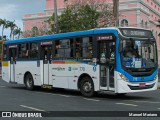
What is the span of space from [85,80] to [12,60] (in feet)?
25.3

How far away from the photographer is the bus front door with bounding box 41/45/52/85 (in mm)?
18781

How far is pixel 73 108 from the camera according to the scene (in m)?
12.4

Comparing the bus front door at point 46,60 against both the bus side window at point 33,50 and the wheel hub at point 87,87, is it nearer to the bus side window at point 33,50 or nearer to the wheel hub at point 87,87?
the bus side window at point 33,50

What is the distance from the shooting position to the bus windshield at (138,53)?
14.8 meters

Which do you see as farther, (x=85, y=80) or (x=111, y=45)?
(x=85, y=80)

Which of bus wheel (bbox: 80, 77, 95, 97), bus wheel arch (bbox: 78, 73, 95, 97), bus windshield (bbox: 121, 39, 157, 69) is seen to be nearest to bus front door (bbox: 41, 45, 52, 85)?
bus wheel arch (bbox: 78, 73, 95, 97)

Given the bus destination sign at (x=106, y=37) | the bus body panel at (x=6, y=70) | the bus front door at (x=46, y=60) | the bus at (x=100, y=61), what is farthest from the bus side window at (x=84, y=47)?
the bus body panel at (x=6, y=70)

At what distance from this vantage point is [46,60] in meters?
19.0

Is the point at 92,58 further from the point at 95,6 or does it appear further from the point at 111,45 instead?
the point at 95,6

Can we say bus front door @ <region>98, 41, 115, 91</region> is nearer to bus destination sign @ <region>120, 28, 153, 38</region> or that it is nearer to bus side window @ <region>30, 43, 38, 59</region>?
bus destination sign @ <region>120, 28, 153, 38</region>

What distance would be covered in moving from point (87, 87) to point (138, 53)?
294 centimetres

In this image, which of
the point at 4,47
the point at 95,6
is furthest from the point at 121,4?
the point at 4,47

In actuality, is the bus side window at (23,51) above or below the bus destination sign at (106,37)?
below

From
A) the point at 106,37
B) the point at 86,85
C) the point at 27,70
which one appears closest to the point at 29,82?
the point at 27,70
